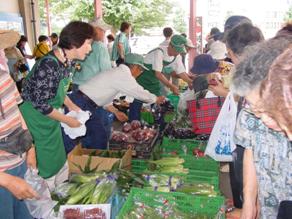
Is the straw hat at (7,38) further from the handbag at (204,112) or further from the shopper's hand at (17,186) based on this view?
the handbag at (204,112)

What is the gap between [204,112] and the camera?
10.9 feet

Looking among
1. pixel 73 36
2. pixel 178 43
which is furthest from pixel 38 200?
pixel 178 43

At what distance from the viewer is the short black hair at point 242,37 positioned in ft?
6.89

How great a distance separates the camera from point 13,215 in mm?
1824

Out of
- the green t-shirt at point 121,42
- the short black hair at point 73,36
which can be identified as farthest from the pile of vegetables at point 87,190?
the green t-shirt at point 121,42

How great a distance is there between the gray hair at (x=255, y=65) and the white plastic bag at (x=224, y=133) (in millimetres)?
1286

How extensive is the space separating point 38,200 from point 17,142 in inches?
15.2

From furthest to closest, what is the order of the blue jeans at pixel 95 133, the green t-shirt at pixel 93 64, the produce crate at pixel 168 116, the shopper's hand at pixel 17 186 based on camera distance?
1. the produce crate at pixel 168 116
2. the green t-shirt at pixel 93 64
3. the blue jeans at pixel 95 133
4. the shopper's hand at pixel 17 186

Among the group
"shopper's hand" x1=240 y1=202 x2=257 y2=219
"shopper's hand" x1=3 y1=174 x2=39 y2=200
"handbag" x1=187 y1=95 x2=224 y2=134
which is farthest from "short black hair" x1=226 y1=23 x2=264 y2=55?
"shopper's hand" x1=3 y1=174 x2=39 y2=200

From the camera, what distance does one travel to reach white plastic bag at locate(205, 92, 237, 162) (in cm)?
262

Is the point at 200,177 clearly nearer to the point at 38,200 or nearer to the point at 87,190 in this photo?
the point at 87,190

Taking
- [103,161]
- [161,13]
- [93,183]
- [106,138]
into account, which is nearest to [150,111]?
[106,138]

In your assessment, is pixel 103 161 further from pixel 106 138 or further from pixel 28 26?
pixel 28 26

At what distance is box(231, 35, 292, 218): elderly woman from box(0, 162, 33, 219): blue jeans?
1090 millimetres
